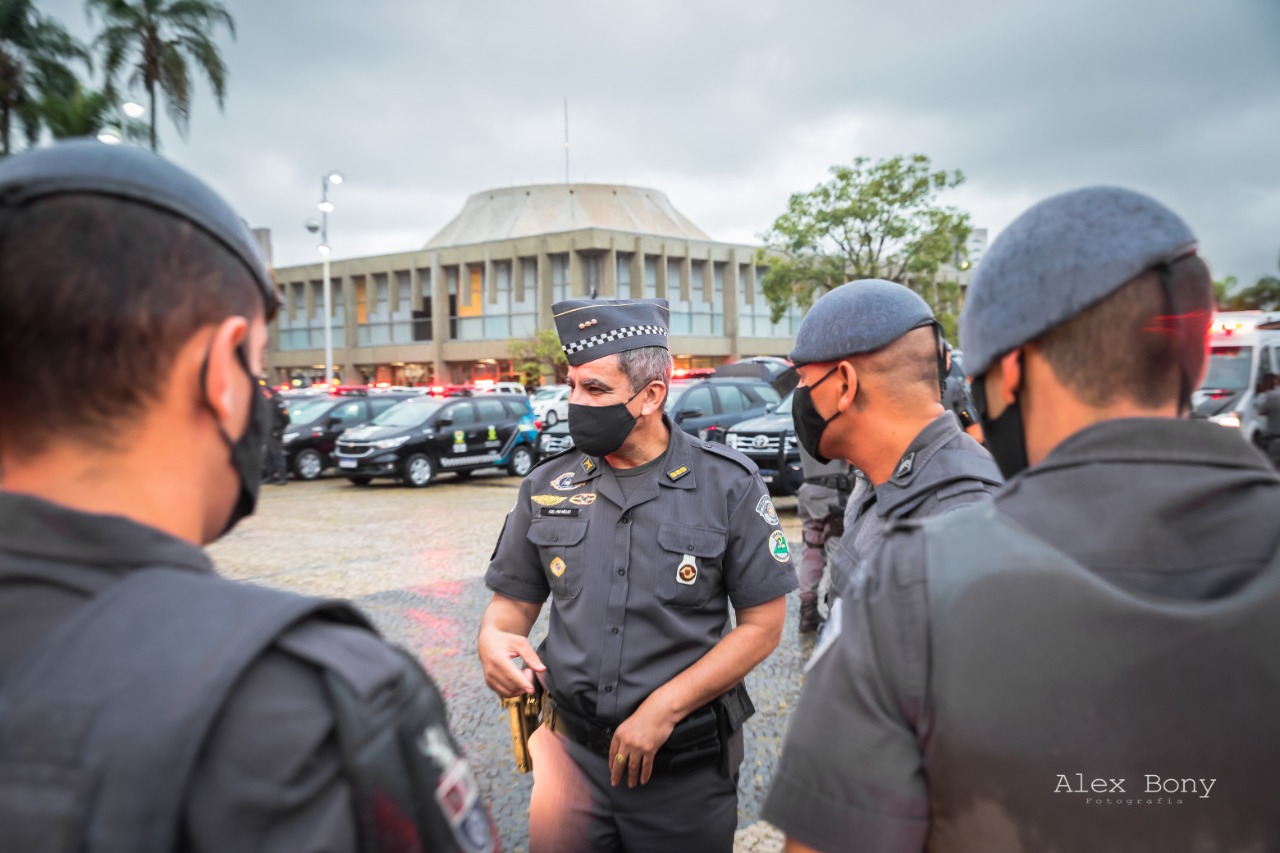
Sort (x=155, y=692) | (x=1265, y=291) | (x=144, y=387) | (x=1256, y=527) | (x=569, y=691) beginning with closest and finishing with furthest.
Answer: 1. (x=155, y=692)
2. (x=144, y=387)
3. (x=1256, y=527)
4. (x=569, y=691)
5. (x=1265, y=291)

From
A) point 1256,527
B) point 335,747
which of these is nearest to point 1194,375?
point 1256,527

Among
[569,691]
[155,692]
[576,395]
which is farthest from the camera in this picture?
[576,395]

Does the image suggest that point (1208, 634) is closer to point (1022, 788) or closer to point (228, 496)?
point (1022, 788)

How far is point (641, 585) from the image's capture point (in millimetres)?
2404

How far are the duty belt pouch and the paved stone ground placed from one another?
117 cm

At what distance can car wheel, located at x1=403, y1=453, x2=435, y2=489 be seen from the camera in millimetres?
15539

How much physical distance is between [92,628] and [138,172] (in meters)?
0.53

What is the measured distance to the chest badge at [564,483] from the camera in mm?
2674

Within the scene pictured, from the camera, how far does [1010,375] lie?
4.25 ft

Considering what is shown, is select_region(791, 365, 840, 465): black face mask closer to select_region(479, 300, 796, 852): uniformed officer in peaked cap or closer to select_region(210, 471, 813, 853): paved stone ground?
select_region(479, 300, 796, 852): uniformed officer in peaked cap

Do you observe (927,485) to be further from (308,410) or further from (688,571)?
(308,410)

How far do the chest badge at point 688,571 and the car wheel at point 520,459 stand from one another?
14910 millimetres

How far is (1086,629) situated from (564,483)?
6.10ft

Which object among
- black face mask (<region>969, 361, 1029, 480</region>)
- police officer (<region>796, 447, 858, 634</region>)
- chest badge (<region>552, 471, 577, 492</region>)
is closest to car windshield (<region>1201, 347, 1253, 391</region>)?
police officer (<region>796, 447, 858, 634</region>)
